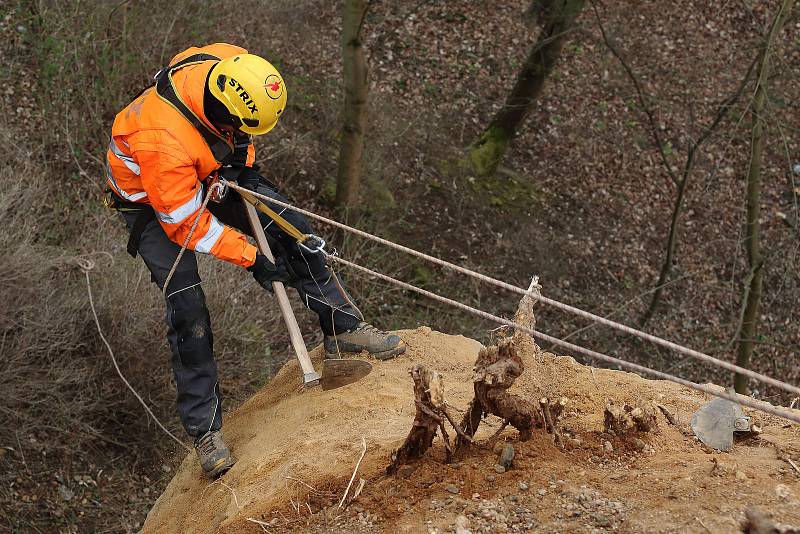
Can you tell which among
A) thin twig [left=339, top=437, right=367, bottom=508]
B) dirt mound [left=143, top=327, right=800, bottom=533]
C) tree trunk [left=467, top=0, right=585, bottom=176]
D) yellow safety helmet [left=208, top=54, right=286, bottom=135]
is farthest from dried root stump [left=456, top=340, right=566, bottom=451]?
tree trunk [left=467, top=0, right=585, bottom=176]

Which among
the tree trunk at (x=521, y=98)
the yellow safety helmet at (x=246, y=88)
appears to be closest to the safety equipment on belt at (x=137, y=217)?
the yellow safety helmet at (x=246, y=88)

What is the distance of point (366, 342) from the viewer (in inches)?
207

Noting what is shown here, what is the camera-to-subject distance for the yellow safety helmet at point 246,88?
4336 mm

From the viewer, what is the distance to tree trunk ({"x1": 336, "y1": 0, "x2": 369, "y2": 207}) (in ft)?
26.4

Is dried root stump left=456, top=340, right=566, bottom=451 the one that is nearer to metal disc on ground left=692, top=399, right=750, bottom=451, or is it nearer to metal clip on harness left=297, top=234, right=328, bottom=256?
metal disc on ground left=692, top=399, right=750, bottom=451

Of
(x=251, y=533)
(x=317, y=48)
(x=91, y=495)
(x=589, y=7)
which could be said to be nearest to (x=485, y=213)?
(x=317, y=48)

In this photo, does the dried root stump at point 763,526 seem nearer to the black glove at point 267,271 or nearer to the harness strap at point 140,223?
the black glove at point 267,271

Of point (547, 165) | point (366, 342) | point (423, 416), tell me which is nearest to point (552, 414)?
point (423, 416)

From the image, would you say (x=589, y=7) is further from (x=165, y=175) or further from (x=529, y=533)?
(x=529, y=533)

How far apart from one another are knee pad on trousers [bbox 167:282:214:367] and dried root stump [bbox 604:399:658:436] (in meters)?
2.36

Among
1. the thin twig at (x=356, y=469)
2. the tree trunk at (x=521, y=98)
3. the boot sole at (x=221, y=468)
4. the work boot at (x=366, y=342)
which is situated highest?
the tree trunk at (x=521, y=98)

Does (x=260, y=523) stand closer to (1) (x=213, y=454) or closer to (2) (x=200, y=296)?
(1) (x=213, y=454)

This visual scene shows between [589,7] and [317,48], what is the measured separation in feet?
16.2

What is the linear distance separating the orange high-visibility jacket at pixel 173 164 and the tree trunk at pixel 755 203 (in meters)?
5.55
